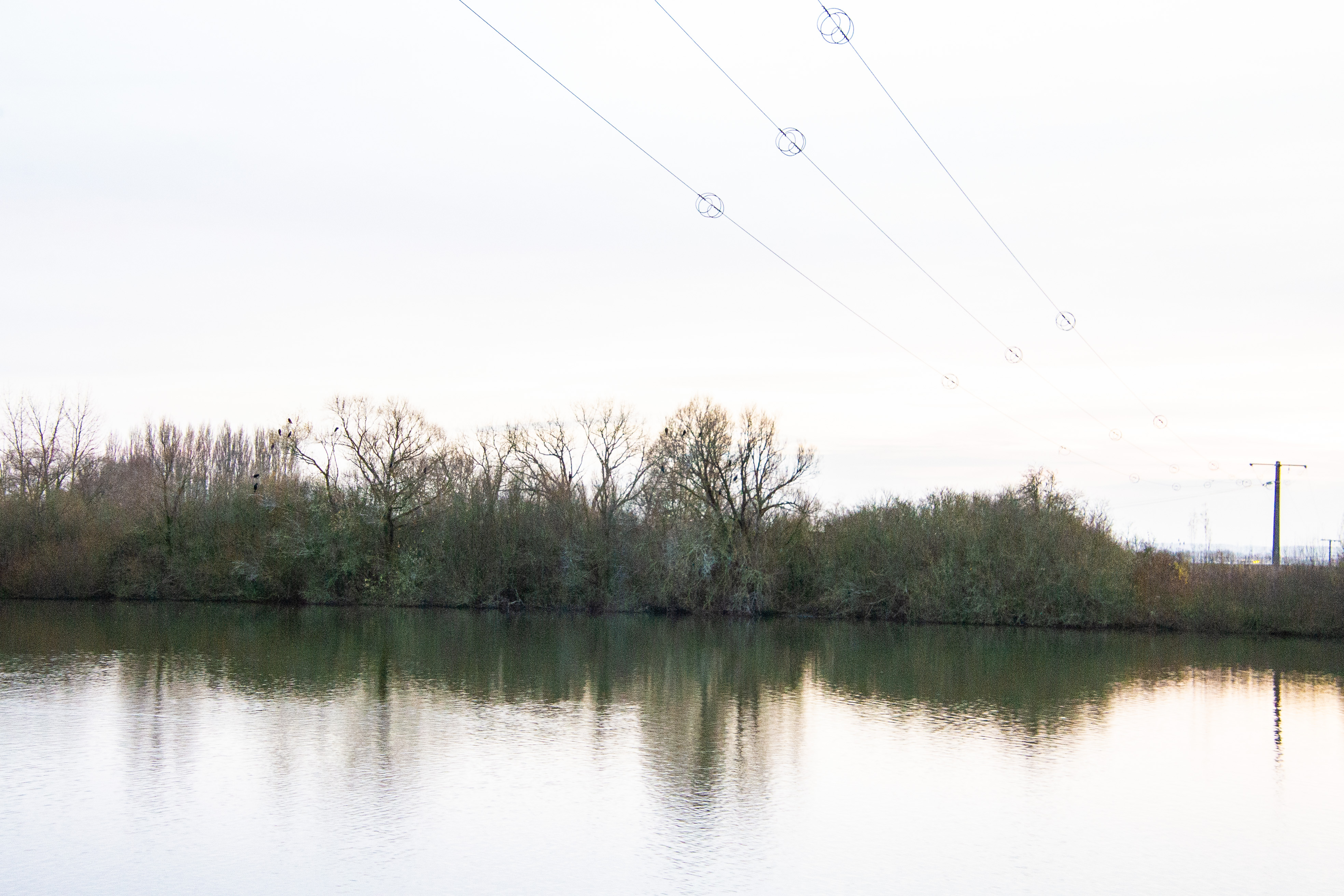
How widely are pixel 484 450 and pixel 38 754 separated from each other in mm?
42559

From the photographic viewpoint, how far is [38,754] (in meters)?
13.1

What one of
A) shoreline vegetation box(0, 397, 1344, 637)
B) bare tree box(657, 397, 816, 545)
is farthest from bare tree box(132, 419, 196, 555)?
bare tree box(657, 397, 816, 545)

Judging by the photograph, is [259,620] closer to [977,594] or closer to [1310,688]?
[977,594]

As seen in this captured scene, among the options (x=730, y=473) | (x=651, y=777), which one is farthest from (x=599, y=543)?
(x=651, y=777)

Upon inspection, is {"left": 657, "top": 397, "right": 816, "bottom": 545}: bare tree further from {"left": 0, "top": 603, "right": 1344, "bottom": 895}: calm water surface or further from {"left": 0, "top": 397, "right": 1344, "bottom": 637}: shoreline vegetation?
{"left": 0, "top": 603, "right": 1344, "bottom": 895}: calm water surface

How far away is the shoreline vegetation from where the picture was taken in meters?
40.6

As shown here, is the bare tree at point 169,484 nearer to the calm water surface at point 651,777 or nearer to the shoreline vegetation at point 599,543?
the shoreline vegetation at point 599,543

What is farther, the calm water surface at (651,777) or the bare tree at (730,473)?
the bare tree at (730,473)

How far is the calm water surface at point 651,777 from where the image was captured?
9266 millimetres

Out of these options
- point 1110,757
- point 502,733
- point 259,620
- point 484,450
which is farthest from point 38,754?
point 484,450

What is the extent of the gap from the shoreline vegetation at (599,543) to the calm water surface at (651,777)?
49.0 feet

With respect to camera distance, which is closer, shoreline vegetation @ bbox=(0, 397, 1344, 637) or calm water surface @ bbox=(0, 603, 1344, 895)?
calm water surface @ bbox=(0, 603, 1344, 895)

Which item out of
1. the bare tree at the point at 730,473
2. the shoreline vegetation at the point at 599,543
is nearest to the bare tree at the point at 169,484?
the shoreline vegetation at the point at 599,543

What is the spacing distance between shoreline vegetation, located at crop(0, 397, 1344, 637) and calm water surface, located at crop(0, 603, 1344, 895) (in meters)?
14.9
